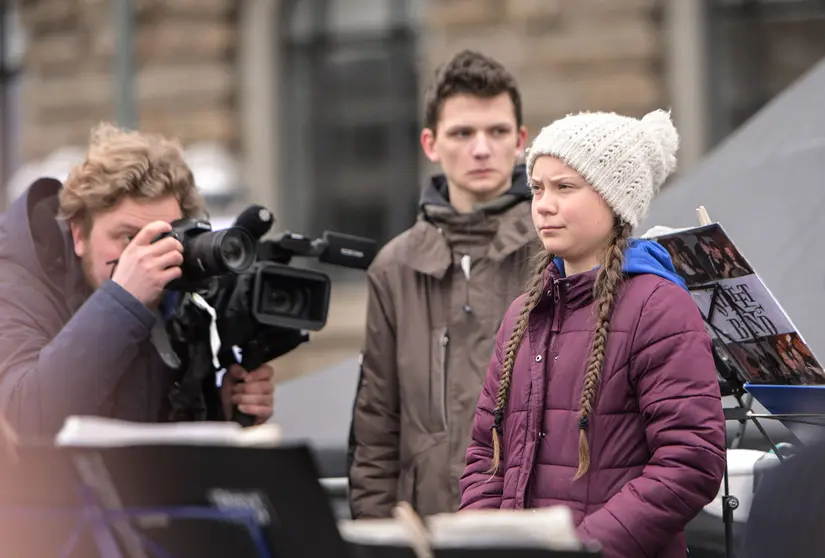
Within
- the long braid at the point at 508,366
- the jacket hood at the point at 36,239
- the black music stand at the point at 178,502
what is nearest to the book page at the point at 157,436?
the black music stand at the point at 178,502

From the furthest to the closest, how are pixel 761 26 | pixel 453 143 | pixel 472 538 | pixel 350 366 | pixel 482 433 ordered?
pixel 761 26
pixel 350 366
pixel 453 143
pixel 482 433
pixel 472 538

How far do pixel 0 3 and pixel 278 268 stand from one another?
10.7 m

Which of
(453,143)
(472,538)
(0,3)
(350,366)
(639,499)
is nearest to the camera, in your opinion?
(472,538)

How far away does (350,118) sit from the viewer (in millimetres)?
12195

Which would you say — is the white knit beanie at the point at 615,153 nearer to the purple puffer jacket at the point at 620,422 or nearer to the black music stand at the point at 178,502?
the purple puffer jacket at the point at 620,422

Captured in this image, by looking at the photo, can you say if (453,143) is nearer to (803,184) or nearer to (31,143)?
(803,184)

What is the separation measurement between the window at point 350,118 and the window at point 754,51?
2.55 metres

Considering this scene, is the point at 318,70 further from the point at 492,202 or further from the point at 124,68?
the point at 492,202

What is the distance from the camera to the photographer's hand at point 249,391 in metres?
3.99

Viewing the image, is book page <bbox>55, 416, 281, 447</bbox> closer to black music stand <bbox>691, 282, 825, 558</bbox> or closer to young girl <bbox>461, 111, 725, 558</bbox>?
young girl <bbox>461, 111, 725, 558</bbox>

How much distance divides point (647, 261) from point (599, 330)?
0.20 m

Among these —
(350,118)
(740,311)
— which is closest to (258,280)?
(740,311)

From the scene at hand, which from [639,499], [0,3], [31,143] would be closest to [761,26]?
[31,143]

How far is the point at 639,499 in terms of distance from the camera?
2570 millimetres
